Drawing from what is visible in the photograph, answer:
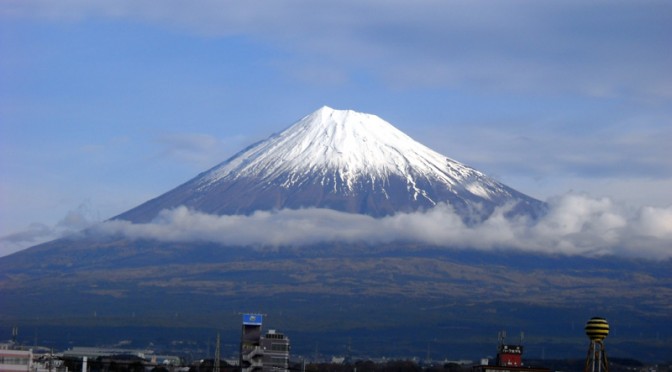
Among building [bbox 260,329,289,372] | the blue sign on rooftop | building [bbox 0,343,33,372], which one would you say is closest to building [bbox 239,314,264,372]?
the blue sign on rooftop

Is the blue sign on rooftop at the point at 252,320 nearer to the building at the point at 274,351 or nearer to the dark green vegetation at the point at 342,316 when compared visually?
the building at the point at 274,351

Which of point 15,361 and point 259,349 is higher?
point 259,349

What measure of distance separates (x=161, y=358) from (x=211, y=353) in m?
15.3

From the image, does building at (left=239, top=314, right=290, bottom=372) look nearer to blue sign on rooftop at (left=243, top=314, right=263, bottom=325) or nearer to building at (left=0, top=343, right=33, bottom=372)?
blue sign on rooftop at (left=243, top=314, right=263, bottom=325)

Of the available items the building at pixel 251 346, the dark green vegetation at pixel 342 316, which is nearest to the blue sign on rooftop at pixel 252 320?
the building at pixel 251 346

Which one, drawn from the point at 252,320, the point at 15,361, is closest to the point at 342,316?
the point at 252,320

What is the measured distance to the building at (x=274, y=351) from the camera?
287ft

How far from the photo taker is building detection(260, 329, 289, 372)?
287ft

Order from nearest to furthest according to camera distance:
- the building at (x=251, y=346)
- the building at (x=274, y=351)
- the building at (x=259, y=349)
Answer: the building at (x=251, y=346), the building at (x=259, y=349), the building at (x=274, y=351)

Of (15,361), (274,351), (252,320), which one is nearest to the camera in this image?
(15,361)

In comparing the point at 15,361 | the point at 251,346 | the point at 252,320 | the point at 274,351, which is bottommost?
the point at 15,361

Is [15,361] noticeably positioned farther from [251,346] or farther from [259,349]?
[251,346]

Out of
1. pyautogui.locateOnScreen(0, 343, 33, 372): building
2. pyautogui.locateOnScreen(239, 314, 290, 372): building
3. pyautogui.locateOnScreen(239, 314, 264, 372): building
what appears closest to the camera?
pyautogui.locateOnScreen(0, 343, 33, 372): building

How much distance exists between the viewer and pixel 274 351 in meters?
88.9
